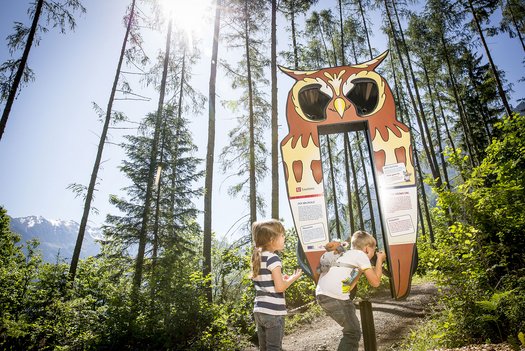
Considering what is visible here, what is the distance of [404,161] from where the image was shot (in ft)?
12.7

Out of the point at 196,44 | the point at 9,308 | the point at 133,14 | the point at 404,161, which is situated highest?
the point at 133,14

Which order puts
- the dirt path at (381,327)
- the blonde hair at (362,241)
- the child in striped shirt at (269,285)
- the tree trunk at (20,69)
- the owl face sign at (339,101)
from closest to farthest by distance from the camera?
the child in striped shirt at (269,285), the blonde hair at (362,241), the owl face sign at (339,101), the dirt path at (381,327), the tree trunk at (20,69)

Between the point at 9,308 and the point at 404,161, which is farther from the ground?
the point at 404,161

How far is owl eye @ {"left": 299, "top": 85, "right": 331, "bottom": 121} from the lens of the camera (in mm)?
4379

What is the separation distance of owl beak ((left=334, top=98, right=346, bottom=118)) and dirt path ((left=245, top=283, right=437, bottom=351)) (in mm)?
4267

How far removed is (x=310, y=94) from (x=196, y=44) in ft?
33.2

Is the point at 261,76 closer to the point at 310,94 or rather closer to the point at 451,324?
the point at 310,94

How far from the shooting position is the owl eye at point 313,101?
4.38 meters

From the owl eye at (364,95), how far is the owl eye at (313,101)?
406mm

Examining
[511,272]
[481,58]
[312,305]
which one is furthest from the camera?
[481,58]

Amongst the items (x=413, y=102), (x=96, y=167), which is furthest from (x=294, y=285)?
(x=413, y=102)

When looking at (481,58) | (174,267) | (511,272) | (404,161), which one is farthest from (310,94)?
(481,58)

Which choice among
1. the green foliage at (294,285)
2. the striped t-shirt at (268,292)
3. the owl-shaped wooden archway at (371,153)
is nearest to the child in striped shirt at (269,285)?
the striped t-shirt at (268,292)

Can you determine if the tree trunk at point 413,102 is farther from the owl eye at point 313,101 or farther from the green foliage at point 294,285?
the owl eye at point 313,101
